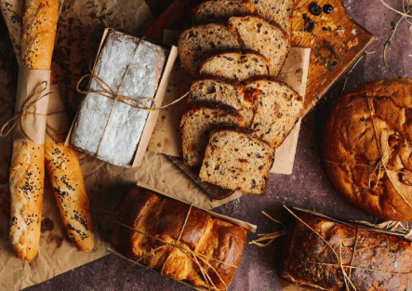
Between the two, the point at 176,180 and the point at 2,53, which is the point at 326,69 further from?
the point at 2,53

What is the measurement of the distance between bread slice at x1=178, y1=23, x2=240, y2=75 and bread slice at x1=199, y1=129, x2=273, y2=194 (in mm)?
612

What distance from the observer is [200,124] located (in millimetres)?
3123

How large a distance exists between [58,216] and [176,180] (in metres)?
1.00

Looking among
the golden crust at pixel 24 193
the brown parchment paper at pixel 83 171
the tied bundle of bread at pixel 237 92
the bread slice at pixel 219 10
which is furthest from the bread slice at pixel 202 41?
the golden crust at pixel 24 193

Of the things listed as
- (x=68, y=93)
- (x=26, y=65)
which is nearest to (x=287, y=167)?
(x=68, y=93)

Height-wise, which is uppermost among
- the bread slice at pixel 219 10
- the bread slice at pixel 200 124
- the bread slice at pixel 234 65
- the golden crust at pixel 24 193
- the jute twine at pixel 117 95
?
the bread slice at pixel 219 10

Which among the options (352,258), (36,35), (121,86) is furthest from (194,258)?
(36,35)

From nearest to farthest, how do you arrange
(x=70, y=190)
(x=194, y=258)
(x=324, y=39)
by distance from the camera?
(x=194, y=258) < (x=70, y=190) < (x=324, y=39)

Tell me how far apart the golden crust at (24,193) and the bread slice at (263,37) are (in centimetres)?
168

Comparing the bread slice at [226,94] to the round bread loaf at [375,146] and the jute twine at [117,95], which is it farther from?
the round bread loaf at [375,146]

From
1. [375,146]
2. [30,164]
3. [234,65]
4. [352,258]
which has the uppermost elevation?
[234,65]

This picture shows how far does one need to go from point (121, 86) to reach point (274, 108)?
1.11m

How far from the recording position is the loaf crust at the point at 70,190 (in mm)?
3170

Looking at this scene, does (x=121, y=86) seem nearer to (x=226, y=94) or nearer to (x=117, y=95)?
(x=117, y=95)
